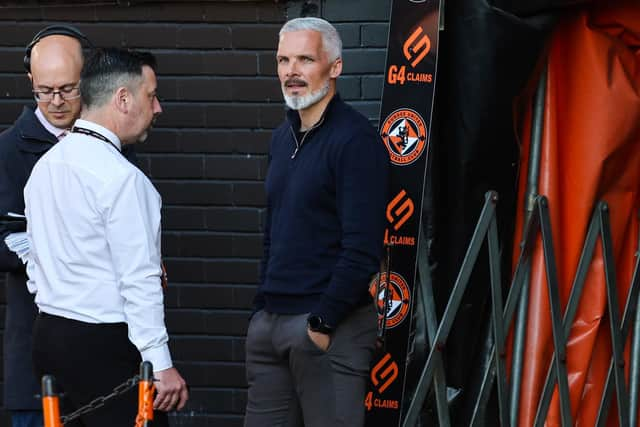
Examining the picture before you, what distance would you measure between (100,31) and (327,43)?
5.67 ft

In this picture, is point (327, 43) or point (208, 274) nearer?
point (327, 43)

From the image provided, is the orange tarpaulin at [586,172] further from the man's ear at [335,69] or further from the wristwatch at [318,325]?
the wristwatch at [318,325]

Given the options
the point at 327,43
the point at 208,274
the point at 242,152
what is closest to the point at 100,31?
the point at 242,152

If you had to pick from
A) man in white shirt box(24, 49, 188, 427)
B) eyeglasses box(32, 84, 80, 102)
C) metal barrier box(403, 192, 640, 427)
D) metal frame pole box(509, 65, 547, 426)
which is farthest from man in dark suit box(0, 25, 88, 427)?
metal frame pole box(509, 65, 547, 426)

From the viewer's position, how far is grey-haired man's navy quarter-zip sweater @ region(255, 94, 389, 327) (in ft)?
13.8

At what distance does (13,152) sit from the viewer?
462cm

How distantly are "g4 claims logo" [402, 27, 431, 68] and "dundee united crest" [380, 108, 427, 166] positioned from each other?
0.20 m

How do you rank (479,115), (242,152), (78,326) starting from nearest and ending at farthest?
(78,326), (479,115), (242,152)

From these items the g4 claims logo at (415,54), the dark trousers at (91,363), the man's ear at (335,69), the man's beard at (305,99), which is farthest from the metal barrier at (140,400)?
the g4 claims logo at (415,54)

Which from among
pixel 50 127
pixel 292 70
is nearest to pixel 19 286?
pixel 50 127

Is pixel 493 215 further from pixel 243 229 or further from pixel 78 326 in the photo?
pixel 78 326

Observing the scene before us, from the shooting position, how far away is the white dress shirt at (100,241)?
3844mm

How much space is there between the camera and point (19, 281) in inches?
181

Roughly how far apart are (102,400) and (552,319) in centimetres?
207
